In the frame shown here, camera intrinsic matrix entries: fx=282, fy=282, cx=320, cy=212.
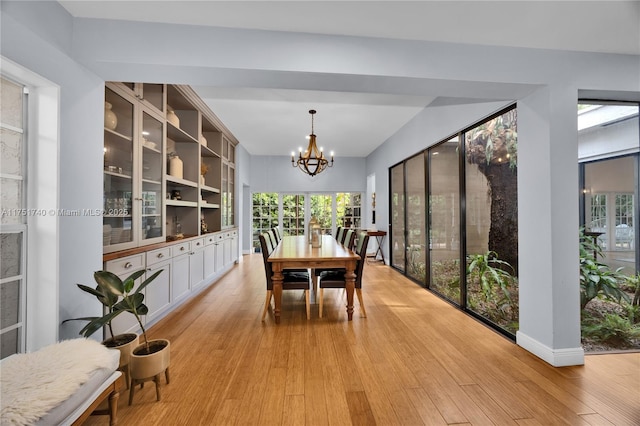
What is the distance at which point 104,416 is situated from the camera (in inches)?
64.2

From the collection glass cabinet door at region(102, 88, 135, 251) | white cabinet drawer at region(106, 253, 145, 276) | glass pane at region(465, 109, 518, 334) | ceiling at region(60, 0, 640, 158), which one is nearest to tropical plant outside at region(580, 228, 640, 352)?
glass pane at region(465, 109, 518, 334)

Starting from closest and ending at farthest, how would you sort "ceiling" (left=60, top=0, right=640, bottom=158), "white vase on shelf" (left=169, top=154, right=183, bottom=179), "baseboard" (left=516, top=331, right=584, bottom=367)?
"ceiling" (left=60, top=0, right=640, bottom=158) < "baseboard" (left=516, top=331, right=584, bottom=367) < "white vase on shelf" (left=169, top=154, right=183, bottom=179)

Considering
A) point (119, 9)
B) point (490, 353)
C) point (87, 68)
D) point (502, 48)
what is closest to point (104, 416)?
point (87, 68)

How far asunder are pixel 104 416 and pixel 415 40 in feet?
10.4

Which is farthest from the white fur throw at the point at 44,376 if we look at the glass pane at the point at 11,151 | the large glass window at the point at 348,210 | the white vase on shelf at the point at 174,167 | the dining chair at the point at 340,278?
the large glass window at the point at 348,210

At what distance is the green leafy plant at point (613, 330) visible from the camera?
8.04 ft

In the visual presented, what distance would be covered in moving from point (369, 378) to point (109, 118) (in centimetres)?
290

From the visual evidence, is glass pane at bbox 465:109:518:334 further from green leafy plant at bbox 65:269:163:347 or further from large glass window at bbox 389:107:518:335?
green leafy plant at bbox 65:269:163:347

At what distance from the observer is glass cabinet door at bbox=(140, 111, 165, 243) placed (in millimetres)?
2822

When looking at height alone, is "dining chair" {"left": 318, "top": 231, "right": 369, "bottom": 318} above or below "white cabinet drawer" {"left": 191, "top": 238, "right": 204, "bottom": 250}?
below

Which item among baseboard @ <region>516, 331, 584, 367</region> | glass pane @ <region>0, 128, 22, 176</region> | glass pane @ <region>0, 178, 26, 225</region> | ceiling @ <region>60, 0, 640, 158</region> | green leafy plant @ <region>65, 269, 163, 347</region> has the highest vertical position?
ceiling @ <region>60, 0, 640, 158</region>

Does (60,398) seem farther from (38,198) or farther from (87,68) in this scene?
(87,68)

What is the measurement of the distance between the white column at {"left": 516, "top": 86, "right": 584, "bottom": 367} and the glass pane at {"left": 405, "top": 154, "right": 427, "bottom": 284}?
206 cm

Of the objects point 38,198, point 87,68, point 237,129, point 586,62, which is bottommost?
point 38,198
